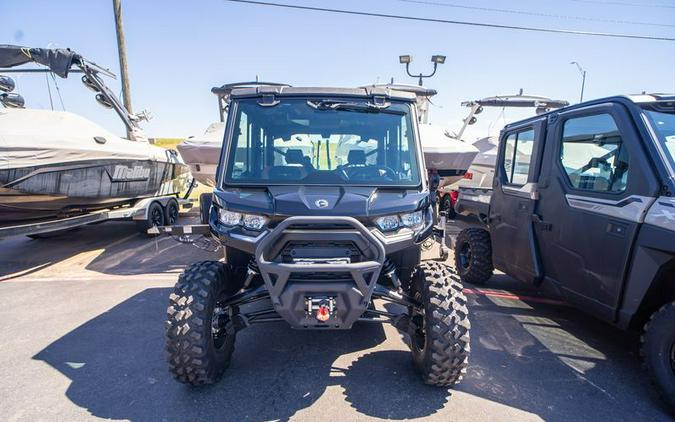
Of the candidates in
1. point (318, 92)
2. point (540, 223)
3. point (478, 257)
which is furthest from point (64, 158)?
point (540, 223)

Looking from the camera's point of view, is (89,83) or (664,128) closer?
(664,128)

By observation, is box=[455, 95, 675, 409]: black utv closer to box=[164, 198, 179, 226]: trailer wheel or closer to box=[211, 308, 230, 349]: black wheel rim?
box=[211, 308, 230, 349]: black wheel rim

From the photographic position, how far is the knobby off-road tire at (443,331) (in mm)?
2807

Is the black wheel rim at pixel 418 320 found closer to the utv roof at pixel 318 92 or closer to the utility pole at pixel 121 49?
the utv roof at pixel 318 92

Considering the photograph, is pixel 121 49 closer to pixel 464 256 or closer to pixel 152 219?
pixel 152 219

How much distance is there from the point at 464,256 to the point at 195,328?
4.29 metres

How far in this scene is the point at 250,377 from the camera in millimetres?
3207

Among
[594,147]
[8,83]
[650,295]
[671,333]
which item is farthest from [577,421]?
[8,83]

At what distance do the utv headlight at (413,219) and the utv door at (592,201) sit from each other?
1634 millimetres

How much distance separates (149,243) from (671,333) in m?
8.43

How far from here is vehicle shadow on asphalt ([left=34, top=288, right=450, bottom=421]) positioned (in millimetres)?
2801

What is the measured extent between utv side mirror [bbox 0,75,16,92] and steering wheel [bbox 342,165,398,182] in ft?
25.6

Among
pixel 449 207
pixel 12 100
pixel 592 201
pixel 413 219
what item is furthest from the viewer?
pixel 449 207

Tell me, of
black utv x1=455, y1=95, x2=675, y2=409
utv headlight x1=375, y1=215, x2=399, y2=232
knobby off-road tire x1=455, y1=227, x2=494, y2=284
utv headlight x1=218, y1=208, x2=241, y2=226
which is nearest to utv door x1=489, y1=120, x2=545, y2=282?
black utv x1=455, y1=95, x2=675, y2=409
